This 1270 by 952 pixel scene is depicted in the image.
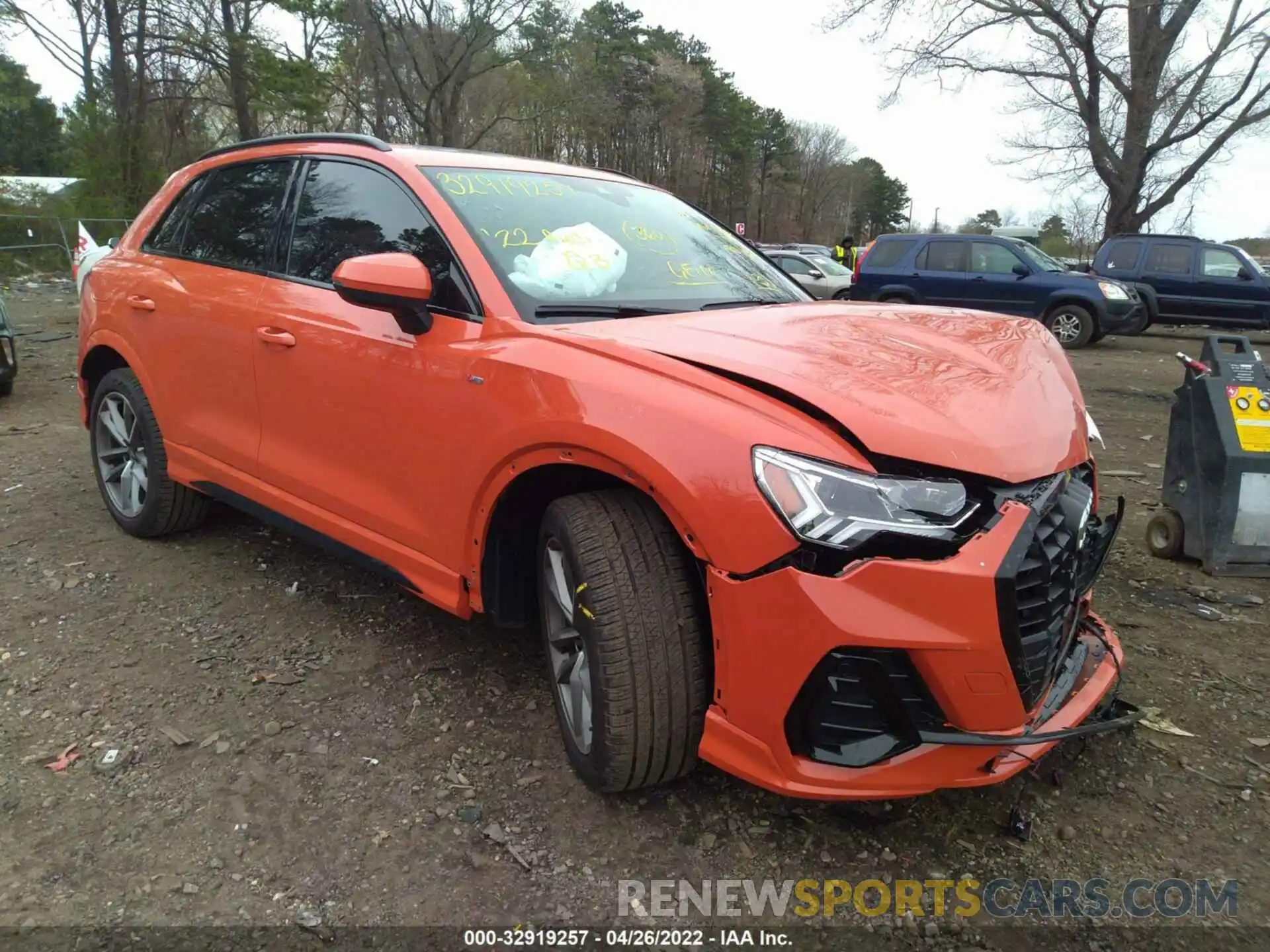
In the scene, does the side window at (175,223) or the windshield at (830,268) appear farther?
the windshield at (830,268)

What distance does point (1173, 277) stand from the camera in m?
14.7

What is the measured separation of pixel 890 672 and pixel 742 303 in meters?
1.53

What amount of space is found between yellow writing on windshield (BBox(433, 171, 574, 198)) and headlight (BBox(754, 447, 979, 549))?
5.09ft

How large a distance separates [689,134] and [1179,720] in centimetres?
5250

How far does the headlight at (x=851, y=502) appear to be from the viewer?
1761 mm

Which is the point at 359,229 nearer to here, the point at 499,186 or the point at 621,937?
the point at 499,186

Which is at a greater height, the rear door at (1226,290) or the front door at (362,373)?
the rear door at (1226,290)

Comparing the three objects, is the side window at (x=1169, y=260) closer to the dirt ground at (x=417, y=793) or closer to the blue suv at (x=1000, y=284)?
the blue suv at (x=1000, y=284)

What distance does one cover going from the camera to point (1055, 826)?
2240mm

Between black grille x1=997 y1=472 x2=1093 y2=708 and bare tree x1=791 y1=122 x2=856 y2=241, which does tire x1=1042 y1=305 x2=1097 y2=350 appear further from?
bare tree x1=791 y1=122 x2=856 y2=241

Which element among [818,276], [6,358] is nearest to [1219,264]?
[818,276]

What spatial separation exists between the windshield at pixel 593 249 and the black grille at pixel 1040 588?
1269mm

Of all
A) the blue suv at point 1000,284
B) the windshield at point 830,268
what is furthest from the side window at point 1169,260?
the windshield at point 830,268

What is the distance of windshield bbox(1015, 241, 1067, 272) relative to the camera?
13.5 m
